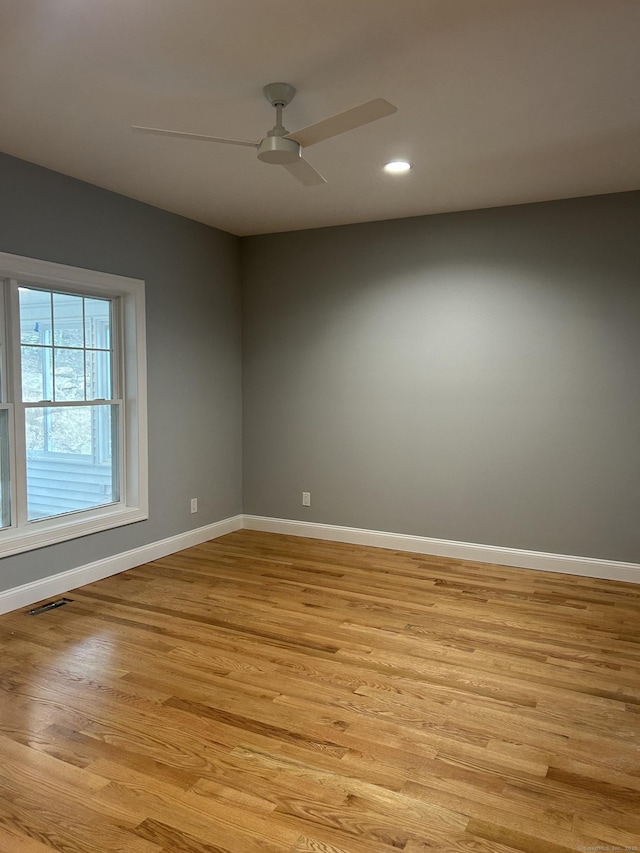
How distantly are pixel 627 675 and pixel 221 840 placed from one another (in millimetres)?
2008

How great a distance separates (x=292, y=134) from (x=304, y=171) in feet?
0.91

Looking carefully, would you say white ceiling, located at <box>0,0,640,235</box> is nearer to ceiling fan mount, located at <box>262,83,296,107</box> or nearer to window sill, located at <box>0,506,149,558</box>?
ceiling fan mount, located at <box>262,83,296,107</box>

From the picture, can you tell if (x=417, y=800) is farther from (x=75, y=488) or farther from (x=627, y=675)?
(x=75, y=488)

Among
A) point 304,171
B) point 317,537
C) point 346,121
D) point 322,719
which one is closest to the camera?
point 346,121

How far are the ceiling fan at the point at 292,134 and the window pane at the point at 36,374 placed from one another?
1.77 m

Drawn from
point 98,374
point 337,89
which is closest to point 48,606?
point 98,374

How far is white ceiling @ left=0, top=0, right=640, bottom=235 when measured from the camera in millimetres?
2094

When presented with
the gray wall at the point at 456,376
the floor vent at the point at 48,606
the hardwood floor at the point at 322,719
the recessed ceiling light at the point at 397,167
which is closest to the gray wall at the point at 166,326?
the floor vent at the point at 48,606

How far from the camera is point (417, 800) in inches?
77.7

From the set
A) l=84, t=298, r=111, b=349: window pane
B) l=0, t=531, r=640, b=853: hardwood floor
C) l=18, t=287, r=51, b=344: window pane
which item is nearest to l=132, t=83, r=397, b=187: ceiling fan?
l=18, t=287, r=51, b=344: window pane

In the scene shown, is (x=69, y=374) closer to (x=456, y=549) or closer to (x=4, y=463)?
(x=4, y=463)

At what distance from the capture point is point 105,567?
4152 millimetres

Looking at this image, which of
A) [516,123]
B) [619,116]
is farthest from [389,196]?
[619,116]

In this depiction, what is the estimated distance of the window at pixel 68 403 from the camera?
3.55 meters
